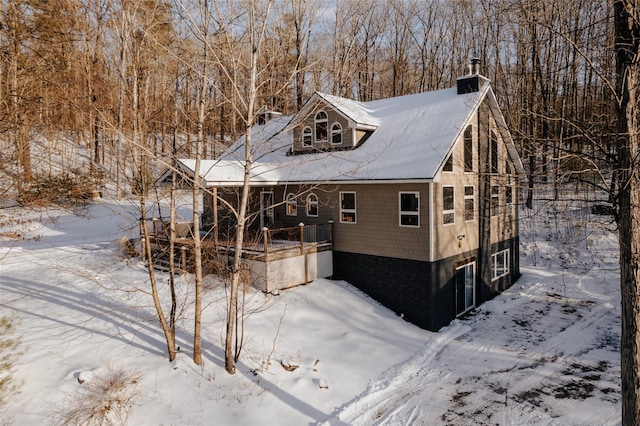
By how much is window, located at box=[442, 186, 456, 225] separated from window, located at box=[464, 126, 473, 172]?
149 cm

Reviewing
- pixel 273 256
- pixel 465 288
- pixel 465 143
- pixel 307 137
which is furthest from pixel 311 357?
pixel 307 137

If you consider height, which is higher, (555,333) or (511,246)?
(511,246)

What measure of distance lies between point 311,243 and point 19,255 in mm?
12421

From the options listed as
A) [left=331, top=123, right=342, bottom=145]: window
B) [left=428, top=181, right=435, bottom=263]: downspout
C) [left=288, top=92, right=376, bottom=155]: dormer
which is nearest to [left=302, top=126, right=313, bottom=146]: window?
[left=288, top=92, right=376, bottom=155]: dormer

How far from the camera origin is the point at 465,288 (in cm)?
1477

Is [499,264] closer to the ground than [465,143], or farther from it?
closer to the ground

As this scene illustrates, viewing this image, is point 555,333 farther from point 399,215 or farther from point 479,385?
point 399,215

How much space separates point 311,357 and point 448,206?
735cm

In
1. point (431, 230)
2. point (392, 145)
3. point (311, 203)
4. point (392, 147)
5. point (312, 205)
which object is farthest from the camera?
point (312, 205)

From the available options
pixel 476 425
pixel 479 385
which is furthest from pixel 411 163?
pixel 476 425

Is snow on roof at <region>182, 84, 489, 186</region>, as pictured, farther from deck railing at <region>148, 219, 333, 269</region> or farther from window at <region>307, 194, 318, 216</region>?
deck railing at <region>148, 219, 333, 269</region>

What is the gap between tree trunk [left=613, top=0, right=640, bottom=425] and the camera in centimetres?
557

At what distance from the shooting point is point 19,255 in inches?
639

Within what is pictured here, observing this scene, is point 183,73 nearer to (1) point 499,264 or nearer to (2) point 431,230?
(2) point 431,230
